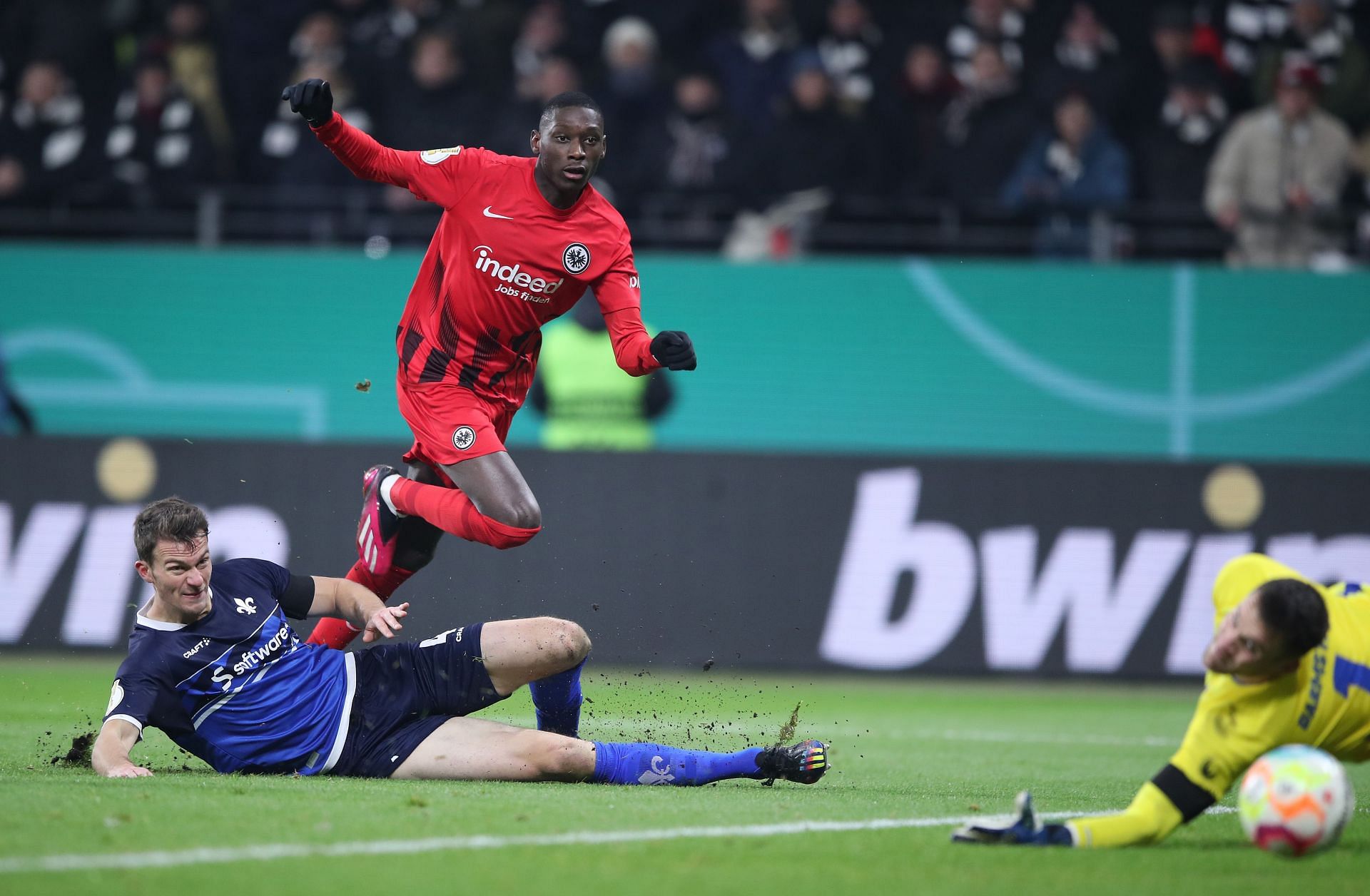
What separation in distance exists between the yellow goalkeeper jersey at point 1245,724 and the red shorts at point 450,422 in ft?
11.3

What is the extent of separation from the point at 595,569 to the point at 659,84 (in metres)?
4.99

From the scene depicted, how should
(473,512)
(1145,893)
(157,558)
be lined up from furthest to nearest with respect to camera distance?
(473,512) < (157,558) < (1145,893)

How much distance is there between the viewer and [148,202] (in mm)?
14688

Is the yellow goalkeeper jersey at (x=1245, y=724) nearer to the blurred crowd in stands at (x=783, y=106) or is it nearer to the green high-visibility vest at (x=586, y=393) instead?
the green high-visibility vest at (x=586, y=393)

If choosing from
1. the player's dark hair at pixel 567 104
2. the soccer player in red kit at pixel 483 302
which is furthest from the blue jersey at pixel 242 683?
the player's dark hair at pixel 567 104

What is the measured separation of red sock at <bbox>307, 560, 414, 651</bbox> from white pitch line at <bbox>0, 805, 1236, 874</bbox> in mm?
2298

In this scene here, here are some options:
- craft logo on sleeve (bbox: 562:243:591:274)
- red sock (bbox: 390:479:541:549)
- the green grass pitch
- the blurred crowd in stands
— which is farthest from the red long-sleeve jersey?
the blurred crowd in stands

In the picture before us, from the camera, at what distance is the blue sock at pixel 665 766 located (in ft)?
22.2

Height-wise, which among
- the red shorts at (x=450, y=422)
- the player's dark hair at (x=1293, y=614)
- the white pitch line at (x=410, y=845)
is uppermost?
the red shorts at (x=450, y=422)

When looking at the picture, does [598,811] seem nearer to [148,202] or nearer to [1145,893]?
[1145,893]

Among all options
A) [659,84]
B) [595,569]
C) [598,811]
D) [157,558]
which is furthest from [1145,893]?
[659,84]

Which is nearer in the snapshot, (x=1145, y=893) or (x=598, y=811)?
(x=1145, y=893)


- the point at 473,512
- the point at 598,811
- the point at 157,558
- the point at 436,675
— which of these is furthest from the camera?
the point at 473,512

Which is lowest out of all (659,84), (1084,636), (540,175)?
(1084,636)
